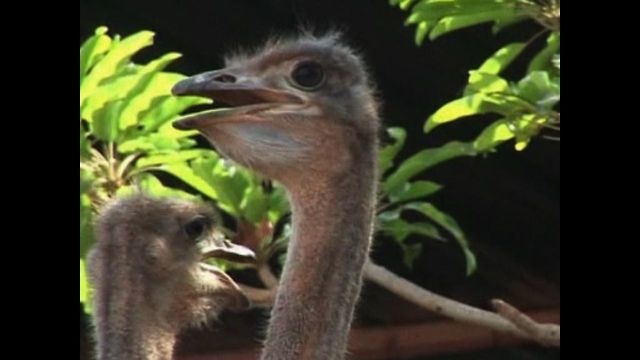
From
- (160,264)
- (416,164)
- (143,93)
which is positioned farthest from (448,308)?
(160,264)

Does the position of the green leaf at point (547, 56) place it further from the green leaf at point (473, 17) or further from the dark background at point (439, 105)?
the dark background at point (439, 105)

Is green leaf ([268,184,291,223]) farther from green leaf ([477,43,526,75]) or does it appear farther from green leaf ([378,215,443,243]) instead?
green leaf ([477,43,526,75])

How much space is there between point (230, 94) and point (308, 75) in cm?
13

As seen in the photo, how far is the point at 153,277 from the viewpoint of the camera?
3648 millimetres

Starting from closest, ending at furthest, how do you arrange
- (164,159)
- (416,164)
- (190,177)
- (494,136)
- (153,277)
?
(153,277)
(164,159)
(190,177)
(494,136)
(416,164)

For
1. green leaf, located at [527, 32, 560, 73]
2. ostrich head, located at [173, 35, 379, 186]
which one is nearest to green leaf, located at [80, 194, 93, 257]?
ostrich head, located at [173, 35, 379, 186]

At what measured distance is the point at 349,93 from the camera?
3379 mm

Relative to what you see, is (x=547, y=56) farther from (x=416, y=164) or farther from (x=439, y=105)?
(x=439, y=105)

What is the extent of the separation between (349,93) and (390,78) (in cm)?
233

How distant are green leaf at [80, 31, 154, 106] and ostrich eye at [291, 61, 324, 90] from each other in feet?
2.61

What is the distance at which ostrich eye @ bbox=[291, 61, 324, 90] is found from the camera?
3.35 metres

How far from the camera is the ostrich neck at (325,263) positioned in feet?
11.1

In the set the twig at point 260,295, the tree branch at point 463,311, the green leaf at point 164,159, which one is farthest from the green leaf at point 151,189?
the tree branch at point 463,311
